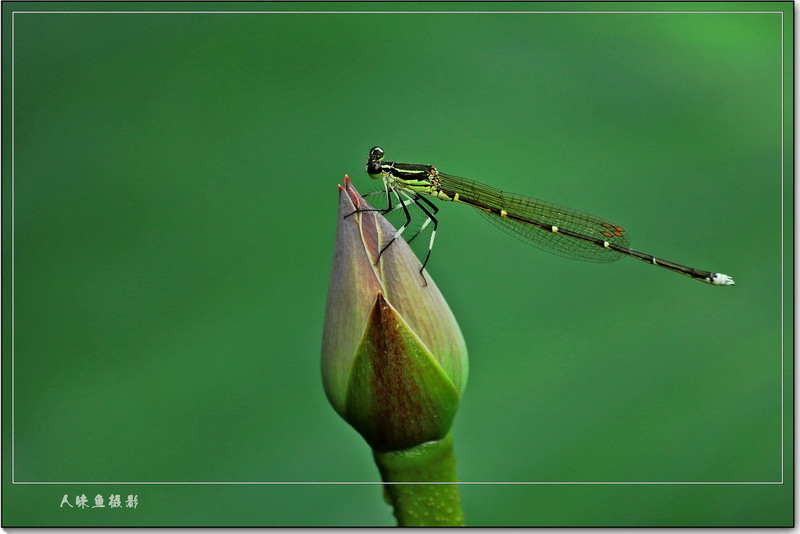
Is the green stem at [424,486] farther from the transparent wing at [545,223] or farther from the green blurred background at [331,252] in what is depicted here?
the transparent wing at [545,223]

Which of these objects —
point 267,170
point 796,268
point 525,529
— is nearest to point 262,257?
point 267,170

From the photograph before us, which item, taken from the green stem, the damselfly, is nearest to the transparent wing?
the damselfly

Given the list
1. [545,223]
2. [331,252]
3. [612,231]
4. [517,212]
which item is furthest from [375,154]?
[612,231]

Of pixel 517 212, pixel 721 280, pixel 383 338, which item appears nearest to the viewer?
pixel 383 338

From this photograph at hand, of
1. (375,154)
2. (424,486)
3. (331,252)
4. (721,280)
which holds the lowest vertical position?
(424,486)

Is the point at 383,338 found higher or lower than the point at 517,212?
lower

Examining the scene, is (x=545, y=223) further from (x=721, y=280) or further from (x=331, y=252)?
(x=331, y=252)

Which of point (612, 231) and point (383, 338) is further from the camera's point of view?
point (612, 231)

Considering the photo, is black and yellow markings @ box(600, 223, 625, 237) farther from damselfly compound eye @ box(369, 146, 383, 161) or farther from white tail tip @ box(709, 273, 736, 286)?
damselfly compound eye @ box(369, 146, 383, 161)

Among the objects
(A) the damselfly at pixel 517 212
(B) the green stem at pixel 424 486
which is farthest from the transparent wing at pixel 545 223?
(B) the green stem at pixel 424 486
